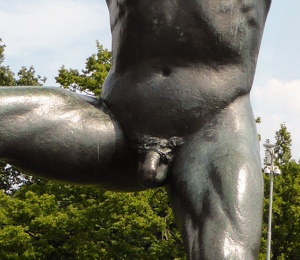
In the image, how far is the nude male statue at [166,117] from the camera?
138 inches

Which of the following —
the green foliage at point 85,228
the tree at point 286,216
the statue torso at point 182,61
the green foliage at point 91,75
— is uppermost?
the green foliage at point 91,75

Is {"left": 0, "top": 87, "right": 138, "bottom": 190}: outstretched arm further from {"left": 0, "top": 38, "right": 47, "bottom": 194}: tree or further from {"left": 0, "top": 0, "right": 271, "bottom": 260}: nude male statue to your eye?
{"left": 0, "top": 38, "right": 47, "bottom": 194}: tree

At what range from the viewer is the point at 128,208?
24.4m

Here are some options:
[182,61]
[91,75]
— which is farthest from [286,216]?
[182,61]

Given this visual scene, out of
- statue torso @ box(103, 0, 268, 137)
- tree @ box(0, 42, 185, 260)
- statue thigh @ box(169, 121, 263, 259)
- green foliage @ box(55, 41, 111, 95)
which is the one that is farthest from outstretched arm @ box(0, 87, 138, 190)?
green foliage @ box(55, 41, 111, 95)

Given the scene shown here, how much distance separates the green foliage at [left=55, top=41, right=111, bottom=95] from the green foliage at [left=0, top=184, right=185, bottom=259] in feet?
12.6

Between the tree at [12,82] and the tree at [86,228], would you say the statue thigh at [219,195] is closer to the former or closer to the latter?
the tree at [86,228]

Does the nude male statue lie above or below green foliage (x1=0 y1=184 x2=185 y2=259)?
below

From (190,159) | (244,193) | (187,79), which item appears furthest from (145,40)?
(244,193)

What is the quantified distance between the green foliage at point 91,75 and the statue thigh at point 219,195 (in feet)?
75.4

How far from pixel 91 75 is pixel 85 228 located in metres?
6.11

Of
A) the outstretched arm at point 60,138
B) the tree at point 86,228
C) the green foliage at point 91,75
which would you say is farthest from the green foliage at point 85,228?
the outstretched arm at point 60,138

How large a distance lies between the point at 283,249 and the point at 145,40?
28327 millimetres

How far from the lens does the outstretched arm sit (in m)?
3.50
